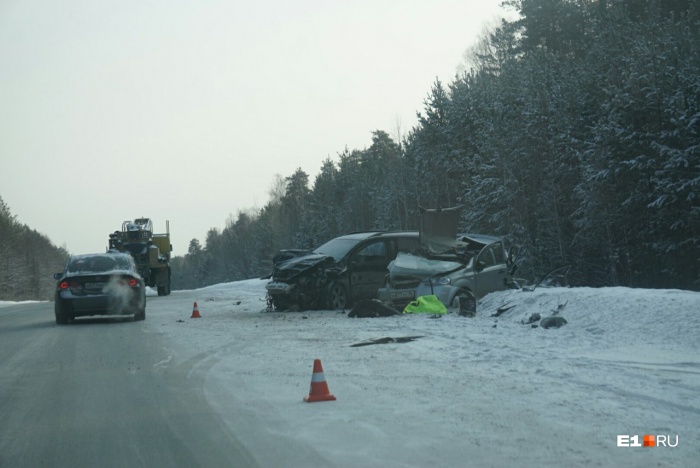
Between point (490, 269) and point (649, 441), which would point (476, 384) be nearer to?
point (649, 441)

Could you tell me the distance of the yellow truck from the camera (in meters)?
34.8

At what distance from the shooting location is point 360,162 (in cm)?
9575

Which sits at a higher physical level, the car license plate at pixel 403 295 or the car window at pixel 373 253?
the car window at pixel 373 253

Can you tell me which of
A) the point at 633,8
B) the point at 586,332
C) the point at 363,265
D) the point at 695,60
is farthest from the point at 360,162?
the point at 586,332

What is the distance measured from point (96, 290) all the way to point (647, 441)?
1458cm

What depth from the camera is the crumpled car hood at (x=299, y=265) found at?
61.0ft

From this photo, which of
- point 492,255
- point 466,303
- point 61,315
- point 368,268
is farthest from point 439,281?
point 61,315

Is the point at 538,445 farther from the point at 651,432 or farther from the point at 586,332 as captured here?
the point at 586,332

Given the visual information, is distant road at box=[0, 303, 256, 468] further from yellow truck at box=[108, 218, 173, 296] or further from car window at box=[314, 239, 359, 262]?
yellow truck at box=[108, 218, 173, 296]

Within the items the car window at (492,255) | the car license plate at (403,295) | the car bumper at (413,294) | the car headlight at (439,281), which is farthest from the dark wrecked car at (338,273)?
the car headlight at (439,281)

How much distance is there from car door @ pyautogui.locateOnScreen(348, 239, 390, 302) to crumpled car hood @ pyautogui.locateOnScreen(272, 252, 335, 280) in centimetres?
69

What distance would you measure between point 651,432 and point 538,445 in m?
1.01

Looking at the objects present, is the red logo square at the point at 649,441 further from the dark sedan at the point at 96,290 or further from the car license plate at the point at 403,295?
the dark sedan at the point at 96,290

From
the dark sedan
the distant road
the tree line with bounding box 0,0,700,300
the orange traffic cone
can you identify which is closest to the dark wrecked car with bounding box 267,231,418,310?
the dark sedan
